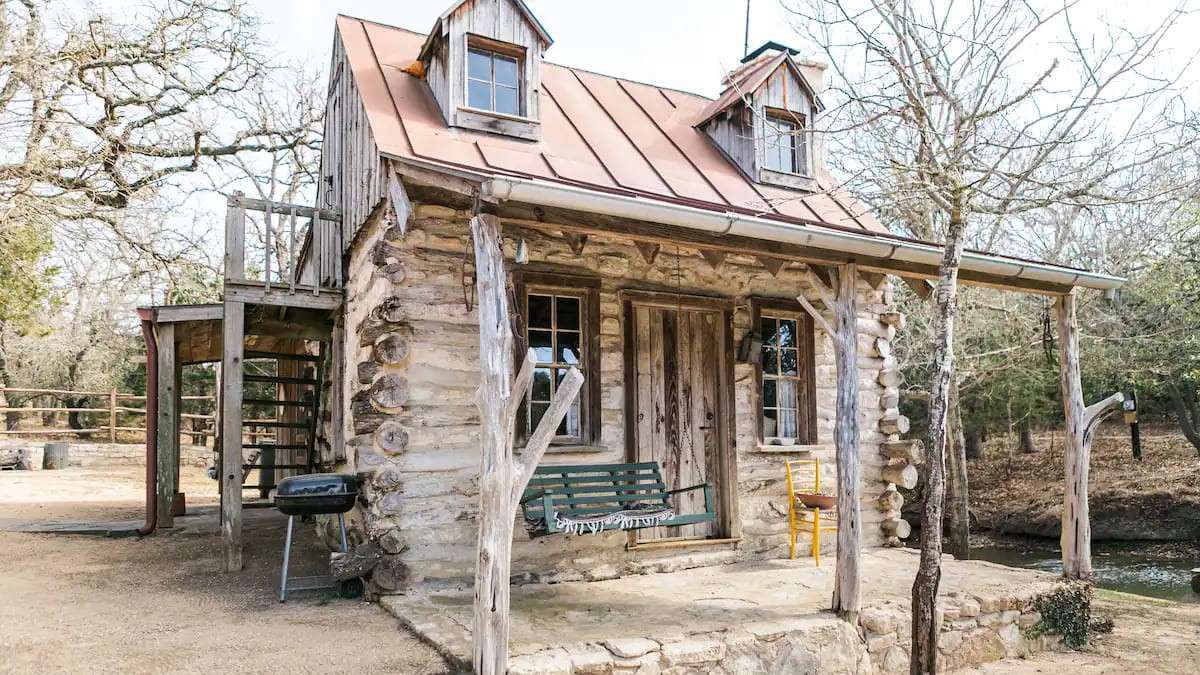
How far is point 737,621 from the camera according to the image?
16.8 feet

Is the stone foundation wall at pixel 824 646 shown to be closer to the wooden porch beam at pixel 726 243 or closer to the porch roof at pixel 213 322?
the wooden porch beam at pixel 726 243

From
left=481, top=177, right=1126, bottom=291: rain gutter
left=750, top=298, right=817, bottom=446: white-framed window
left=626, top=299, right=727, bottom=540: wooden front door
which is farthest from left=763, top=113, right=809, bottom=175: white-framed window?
left=481, top=177, right=1126, bottom=291: rain gutter

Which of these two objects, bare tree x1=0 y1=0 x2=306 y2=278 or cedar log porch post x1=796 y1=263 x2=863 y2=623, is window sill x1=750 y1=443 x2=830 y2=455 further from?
bare tree x1=0 y1=0 x2=306 y2=278

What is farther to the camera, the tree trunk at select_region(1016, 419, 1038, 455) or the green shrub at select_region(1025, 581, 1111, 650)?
the tree trunk at select_region(1016, 419, 1038, 455)

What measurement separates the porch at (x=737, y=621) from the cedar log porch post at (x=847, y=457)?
209mm

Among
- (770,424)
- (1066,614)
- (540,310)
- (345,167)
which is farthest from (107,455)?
(1066,614)

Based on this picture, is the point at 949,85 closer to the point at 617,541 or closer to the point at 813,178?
the point at 813,178

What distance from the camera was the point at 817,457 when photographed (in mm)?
7762

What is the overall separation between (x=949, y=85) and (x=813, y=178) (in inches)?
114

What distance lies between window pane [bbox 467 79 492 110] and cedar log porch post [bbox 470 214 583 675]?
3177 millimetres

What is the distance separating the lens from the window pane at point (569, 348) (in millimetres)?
6723

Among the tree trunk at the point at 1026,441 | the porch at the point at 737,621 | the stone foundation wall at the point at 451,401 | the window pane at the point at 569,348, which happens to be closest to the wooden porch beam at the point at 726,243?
the stone foundation wall at the point at 451,401

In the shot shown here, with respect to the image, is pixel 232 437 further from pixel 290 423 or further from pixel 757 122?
pixel 757 122

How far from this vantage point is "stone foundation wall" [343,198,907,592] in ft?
19.1
